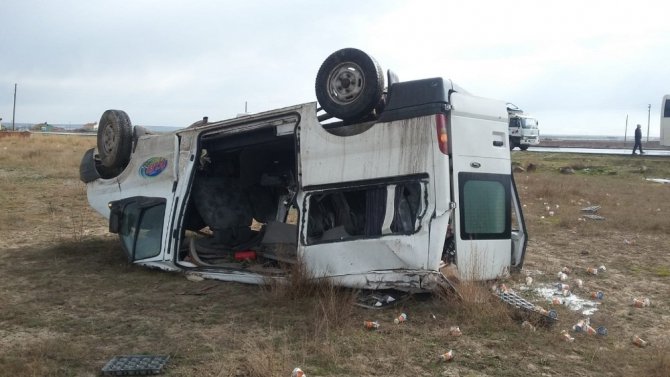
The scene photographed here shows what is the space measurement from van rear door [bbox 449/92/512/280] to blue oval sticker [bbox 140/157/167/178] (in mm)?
3534

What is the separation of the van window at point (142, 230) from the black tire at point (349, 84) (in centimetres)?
252

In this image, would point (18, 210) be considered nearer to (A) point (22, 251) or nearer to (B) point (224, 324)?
(A) point (22, 251)

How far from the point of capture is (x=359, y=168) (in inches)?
214

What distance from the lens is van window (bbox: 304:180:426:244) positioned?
17.1 ft

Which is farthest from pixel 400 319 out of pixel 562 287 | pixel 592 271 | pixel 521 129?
pixel 521 129

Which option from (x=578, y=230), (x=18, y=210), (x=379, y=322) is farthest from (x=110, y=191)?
(x=578, y=230)

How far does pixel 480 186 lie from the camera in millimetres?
5484

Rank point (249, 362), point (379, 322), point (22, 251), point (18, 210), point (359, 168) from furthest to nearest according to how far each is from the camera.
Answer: point (18, 210), point (22, 251), point (359, 168), point (379, 322), point (249, 362)

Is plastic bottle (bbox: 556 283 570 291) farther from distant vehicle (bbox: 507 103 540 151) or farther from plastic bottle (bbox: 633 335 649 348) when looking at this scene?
distant vehicle (bbox: 507 103 540 151)

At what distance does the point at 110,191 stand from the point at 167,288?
1.98 m

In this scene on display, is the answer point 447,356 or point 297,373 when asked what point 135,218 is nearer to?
point 297,373

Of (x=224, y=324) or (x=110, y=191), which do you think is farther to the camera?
(x=110, y=191)

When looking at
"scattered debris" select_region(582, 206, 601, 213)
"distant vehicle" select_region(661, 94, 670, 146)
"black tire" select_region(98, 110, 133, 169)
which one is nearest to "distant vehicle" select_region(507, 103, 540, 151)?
"distant vehicle" select_region(661, 94, 670, 146)

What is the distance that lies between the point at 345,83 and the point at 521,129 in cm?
2667
